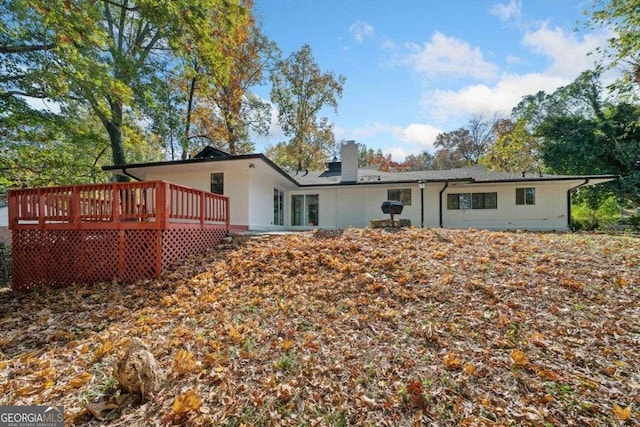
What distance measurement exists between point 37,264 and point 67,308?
276 centimetres

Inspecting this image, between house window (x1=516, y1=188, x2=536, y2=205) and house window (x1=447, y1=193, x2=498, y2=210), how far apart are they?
95cm

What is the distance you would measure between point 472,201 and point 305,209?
27.0 ft

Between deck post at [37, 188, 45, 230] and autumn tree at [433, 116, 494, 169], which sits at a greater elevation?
autumn tree at [433, 116, 494, 169]

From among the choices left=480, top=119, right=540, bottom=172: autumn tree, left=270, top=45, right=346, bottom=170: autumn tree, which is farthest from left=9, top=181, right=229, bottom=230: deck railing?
left=480, top=119, right=540, bottom=172: autumn tree

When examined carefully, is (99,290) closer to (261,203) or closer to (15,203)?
(15,203)

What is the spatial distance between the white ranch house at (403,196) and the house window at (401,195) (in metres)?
0.05

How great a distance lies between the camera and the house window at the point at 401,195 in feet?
47.1

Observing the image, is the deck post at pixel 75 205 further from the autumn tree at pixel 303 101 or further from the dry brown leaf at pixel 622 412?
the autumn tree at pixel 303 101

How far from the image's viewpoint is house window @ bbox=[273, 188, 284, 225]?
44.1ft

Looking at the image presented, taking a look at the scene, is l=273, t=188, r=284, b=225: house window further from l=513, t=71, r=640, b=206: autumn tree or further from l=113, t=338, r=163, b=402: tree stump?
l=513, t=71, r=640, b=206: autumn tree

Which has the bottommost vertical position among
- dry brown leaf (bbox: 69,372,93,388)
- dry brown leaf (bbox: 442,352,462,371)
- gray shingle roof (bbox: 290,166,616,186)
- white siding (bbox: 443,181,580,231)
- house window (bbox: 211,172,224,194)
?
dry brown leaf (bbox: 69,372,93,388)

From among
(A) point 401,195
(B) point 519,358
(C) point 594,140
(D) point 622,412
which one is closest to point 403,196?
(A) point 401,195

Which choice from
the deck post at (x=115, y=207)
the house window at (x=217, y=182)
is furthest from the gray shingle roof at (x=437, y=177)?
the deck post at (x=115, y=207)

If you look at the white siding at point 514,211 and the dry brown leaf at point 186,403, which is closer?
the dry brown leaf at point 186,403
